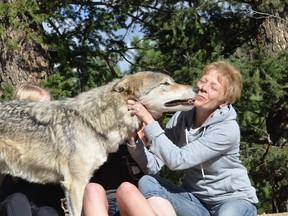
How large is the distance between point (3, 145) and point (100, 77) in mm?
4152

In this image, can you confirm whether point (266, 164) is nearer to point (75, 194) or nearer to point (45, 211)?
point (75, 194)

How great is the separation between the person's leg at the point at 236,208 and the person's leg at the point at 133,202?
0.51m

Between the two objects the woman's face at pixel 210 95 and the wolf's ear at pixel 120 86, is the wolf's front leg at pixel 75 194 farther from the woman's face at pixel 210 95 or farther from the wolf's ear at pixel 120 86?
the woman's face at pixel 210 95

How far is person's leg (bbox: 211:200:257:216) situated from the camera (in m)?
3.69

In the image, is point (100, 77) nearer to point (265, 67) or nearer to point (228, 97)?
point (265, 67)

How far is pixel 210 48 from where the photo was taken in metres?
8.37

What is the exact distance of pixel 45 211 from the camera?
163 inches

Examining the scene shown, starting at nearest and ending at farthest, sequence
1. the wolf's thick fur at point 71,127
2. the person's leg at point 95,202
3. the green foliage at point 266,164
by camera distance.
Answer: the person's leg at point 95,202 → the wolf's thick fur at point 71,127 → the green foliage at point 266,164

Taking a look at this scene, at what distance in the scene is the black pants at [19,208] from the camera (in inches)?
159

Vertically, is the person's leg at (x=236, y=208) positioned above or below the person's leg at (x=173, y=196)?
below

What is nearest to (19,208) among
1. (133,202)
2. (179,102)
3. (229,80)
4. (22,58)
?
(133,202)

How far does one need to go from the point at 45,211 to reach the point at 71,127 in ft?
2.37

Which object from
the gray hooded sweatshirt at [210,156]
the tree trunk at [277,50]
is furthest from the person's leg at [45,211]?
the tree trunk at [277,50]

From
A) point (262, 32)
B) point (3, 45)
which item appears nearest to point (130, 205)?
point (3, 45)
